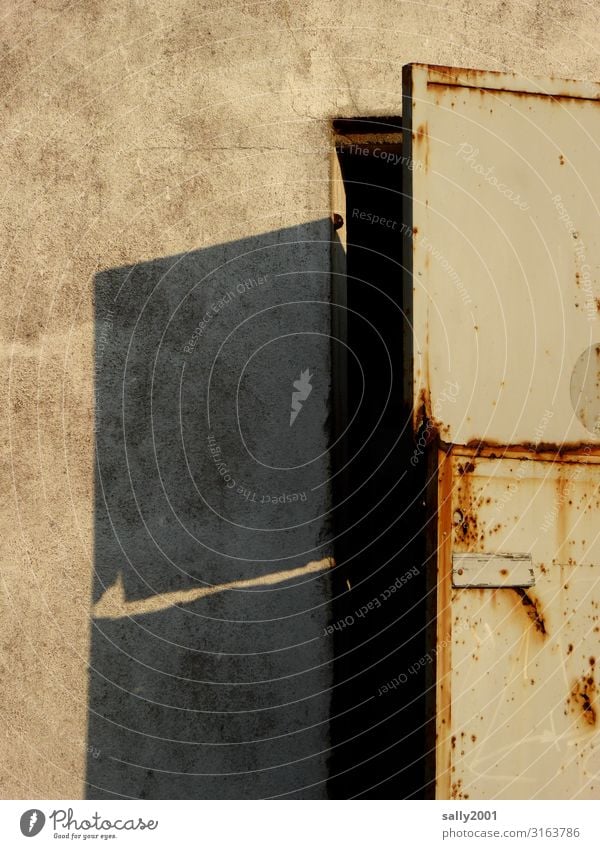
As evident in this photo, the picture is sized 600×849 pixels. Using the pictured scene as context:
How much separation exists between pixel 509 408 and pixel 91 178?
75.5 inches

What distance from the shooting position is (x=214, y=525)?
3.62 meters

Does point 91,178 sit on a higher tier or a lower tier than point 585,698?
higher

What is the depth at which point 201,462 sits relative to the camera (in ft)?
12.0

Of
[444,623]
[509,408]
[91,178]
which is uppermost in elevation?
[91,178]

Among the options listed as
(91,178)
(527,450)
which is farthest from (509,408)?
(91,178)

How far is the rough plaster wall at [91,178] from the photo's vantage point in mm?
3547

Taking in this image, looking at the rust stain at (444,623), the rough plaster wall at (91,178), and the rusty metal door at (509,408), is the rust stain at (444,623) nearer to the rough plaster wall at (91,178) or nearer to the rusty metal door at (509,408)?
the rusty metal door at (509,408)

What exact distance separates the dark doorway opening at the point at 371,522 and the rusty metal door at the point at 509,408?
2.27ft

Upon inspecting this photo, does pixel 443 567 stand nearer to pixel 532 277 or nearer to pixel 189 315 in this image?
pixel 532 277

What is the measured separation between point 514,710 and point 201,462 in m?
1.52

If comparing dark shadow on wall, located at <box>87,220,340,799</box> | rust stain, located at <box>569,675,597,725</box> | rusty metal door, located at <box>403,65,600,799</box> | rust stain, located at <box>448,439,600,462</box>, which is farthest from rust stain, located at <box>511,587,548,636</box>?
dark shadow on wall, located at <box>87,220,340,799</box>

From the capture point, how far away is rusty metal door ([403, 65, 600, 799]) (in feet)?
9.16

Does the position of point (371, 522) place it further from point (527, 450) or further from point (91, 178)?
point (91, 178)

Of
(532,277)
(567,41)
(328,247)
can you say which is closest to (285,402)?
(328,247)
